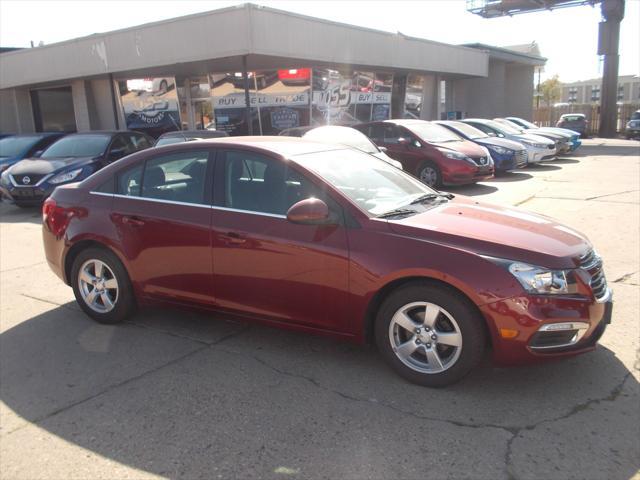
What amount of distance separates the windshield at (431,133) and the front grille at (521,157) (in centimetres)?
237

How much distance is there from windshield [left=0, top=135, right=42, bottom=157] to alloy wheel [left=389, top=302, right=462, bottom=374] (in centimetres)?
1305

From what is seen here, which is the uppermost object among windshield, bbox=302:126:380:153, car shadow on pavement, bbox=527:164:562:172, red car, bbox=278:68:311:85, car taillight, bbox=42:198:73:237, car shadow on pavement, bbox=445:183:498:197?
red car, bbox=278:68:311:85

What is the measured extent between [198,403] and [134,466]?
66cm

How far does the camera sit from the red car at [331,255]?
10.8 feet

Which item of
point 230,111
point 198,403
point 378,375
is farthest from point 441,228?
point 230,111

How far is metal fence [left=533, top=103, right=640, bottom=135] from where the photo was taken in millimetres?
38719

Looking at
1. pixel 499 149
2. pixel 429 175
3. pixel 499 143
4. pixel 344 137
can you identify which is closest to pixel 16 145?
pixel 344 137

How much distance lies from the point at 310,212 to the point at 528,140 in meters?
15.1

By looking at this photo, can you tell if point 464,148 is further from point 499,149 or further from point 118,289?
point 118,289

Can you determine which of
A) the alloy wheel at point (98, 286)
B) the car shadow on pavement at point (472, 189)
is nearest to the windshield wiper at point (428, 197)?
the alloy wheel at point (98, 286)

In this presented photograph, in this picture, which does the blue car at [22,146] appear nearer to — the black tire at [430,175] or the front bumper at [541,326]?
the black tire at [430,175]

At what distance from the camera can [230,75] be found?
19.4 m

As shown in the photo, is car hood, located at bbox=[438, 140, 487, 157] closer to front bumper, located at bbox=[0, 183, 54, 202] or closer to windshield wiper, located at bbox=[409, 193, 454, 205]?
windshield wiper, located at bbox=[409, 193, 454, 205]

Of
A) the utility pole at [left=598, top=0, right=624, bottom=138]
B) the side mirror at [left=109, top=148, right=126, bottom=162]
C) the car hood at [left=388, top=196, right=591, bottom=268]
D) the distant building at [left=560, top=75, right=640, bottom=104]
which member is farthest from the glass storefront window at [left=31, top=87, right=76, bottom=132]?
the distant building at [left=560, top=75, right=640, bottom=104]
